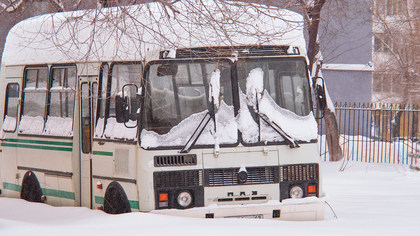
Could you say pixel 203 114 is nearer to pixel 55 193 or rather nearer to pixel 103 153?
pixel 103 153

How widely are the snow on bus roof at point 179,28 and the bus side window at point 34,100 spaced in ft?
5.09

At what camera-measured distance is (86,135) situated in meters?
8.03

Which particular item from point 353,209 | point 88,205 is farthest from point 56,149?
point 353,209

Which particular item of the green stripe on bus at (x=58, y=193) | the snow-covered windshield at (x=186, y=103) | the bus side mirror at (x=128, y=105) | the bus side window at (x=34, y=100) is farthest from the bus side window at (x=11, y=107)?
the snow-covered windshield at (x=186, y=103)

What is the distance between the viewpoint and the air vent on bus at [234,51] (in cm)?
668

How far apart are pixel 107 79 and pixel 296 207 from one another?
115 inches

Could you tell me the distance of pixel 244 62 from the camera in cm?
676

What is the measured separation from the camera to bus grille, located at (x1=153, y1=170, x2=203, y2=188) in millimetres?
6434

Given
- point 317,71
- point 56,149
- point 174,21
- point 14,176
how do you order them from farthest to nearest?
point 317,71
point 14,176
point 56,149
point 174,21

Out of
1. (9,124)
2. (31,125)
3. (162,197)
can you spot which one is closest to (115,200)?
(162,197)

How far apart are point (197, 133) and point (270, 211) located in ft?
4.14

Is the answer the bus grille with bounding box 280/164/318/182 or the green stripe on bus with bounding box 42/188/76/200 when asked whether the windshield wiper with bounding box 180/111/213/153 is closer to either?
the bus grille with bounding box 280/164/318/182

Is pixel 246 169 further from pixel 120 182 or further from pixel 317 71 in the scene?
pixel 317 71

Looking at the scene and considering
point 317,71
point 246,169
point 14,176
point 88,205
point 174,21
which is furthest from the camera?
point 317,71
